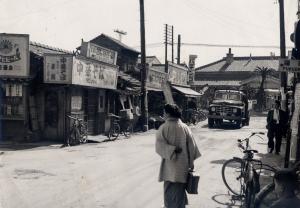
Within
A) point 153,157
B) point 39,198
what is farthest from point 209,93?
point 39,198

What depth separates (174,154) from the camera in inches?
251

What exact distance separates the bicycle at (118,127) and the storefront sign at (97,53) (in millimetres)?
3228

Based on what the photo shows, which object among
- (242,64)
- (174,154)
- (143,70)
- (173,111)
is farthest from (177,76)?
(242,64)

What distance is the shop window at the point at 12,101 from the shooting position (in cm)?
1795

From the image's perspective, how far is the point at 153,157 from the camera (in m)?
14.5

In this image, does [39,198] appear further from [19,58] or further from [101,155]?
[19,58]

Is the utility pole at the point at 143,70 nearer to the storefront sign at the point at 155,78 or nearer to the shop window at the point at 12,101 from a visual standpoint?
the storefront sign at the point at 155,78

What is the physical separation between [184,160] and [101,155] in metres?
8.75

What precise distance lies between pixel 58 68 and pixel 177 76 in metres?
23.5

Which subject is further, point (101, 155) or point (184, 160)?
point (101, 155)

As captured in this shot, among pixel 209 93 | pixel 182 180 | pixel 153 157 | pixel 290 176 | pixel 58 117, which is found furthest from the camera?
pixel 209 93

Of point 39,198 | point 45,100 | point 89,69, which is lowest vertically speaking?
point 39,198

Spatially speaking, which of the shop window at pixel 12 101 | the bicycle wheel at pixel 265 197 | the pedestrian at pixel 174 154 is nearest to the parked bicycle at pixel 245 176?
the bicycle wheel at pixel 265 197

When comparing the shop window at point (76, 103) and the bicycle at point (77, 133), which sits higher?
the shop window at point (76, 103)
